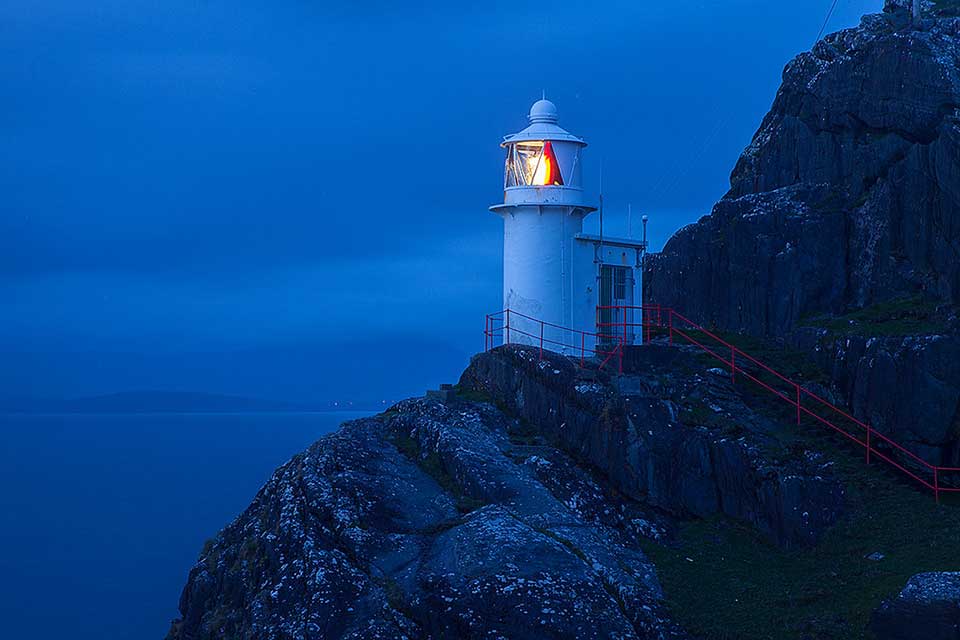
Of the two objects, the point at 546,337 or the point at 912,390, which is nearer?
the point at 912,390

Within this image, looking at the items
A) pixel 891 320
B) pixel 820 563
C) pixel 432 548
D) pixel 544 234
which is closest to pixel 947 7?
pixel 891 320

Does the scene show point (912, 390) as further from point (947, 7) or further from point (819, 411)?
point (947, 7)

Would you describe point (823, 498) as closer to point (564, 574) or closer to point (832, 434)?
point (832, 434)

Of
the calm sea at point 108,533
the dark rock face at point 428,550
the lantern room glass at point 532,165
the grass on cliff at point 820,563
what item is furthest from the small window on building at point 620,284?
the calm sea at point 108,533

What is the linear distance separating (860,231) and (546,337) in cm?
1089

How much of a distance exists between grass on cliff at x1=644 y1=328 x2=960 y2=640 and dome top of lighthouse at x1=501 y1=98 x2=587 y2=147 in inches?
552

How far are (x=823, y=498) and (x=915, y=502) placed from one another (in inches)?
81.1

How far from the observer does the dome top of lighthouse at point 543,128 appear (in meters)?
32.8

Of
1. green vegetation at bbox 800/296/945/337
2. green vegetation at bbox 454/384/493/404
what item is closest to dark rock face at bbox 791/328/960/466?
green vegetation at bbox 800/296/945/337

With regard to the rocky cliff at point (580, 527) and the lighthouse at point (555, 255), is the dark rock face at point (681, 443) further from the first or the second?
the lighthouse at point (555, 255)

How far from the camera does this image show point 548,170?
32469mm

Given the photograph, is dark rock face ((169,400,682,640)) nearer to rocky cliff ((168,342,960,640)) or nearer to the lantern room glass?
rocky cliff ((168,342,960,640))

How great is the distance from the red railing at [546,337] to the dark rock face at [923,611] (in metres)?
14.3

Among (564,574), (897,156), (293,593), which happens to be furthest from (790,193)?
(293,593)
